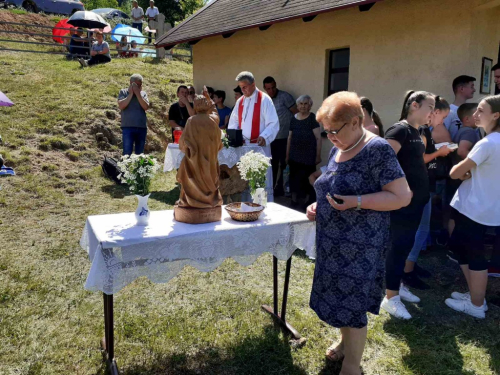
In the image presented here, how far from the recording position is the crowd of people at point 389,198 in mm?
2217

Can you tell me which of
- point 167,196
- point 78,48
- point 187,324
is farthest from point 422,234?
point 78,48

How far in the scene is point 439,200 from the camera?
4.92 metres

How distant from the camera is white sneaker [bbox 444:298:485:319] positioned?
3430 mm

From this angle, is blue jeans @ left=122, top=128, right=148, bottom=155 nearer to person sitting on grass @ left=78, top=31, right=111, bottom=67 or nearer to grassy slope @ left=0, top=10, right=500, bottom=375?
grassy slope @ left=0, top=10, right=500, bottom=375

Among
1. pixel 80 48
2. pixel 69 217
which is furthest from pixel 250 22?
pixel 80 48

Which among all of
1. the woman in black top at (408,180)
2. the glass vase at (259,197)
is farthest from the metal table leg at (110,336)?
the woman in black top at (408,180)

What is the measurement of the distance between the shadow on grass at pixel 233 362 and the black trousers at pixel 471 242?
1.72m

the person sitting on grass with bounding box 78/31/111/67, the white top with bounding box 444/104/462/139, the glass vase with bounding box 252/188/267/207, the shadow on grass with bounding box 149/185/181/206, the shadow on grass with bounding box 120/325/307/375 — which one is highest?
the person sitting on grass with bounding box 78/31/111/67

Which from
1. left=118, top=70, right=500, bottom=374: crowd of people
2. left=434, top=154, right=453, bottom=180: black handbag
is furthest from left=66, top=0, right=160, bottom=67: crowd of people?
left=434, top=154, right=453, bottom=180: black handbag

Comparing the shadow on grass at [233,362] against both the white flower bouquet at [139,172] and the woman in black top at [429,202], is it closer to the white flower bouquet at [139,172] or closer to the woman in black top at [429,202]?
the white flower bouquet at [139,172]

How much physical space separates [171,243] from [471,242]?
8.21 feet

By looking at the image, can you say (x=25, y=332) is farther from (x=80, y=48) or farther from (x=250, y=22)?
(x=80, y=48)

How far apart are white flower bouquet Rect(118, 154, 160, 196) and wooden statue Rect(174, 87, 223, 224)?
20cm

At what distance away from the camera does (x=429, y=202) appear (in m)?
3.94
